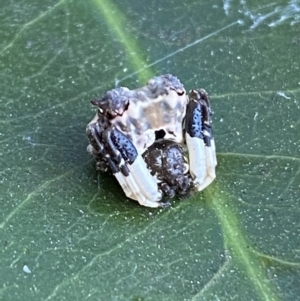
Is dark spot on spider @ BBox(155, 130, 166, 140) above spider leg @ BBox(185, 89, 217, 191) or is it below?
above

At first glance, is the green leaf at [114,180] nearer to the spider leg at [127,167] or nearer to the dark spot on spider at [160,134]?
the spider leg at [127,167]

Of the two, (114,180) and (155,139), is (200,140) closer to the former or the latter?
(155,139)

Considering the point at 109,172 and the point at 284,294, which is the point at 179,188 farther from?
the point at 284,294

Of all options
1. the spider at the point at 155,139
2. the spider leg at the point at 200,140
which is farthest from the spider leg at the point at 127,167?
the spider leg at the point at 200,140

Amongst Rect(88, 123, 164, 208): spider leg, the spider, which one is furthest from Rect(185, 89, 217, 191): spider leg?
Rect(88, 123, 164, 208): spider leg

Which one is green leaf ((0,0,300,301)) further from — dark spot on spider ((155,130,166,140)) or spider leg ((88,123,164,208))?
dark spot on spider ((155,130,166,140))

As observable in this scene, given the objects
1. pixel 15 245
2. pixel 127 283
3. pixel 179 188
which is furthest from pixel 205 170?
pixel 15 245

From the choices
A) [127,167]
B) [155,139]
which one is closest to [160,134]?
[155,139]

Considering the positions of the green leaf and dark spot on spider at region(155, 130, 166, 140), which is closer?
the green leaf
